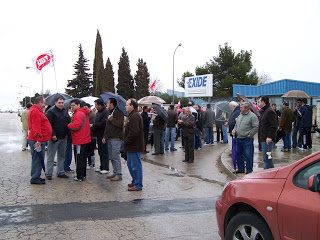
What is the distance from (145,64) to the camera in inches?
2744

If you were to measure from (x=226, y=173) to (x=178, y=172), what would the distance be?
1.33m

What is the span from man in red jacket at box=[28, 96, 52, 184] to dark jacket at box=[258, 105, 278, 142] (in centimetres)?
502

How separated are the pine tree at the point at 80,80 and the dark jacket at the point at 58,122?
5035cm

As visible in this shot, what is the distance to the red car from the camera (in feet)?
8.11

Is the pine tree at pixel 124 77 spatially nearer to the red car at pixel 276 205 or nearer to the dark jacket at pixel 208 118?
the dark jacket at pixel 208 118

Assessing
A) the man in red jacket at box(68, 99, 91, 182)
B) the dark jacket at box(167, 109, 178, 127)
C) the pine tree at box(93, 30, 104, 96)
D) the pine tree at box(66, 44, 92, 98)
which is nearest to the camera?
the man in red jacket at box(68, 99, 91, 182)

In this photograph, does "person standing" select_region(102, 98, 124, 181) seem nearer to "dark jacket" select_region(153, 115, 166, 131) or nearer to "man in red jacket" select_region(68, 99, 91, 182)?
"man in red jacket" select_region(68, 99, 91, 182)

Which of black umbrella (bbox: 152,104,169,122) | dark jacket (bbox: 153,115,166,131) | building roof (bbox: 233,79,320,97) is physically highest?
building roof (bbox: 233,79,320,97)

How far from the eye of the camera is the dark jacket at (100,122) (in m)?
7.92

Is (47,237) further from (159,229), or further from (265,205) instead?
(265,205)

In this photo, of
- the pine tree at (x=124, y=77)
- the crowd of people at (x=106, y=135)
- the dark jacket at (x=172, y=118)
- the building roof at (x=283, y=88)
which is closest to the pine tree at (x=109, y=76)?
the pine tree at (x=124, y=77)

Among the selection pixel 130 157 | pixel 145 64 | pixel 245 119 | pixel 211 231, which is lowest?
pixel 211 231

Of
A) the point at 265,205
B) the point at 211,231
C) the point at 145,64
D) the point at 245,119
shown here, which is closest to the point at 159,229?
the point at 211,231

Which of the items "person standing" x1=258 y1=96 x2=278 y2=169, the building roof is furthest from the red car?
the building roof
